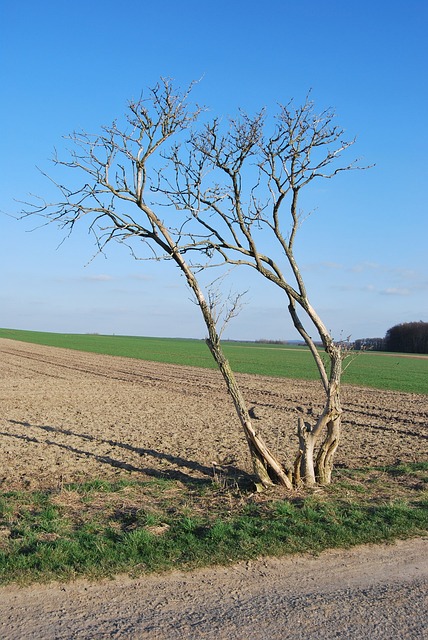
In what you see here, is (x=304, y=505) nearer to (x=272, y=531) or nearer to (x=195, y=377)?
(x=272, y=531)

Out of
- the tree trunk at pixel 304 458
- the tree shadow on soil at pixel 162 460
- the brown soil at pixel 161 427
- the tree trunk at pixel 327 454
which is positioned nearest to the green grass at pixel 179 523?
the tree trunk at pixel 327 454

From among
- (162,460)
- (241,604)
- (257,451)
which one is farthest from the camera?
(162,460)

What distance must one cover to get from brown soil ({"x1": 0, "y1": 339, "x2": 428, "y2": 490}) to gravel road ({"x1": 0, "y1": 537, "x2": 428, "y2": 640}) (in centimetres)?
456

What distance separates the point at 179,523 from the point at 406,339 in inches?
4250

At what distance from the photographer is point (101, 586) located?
239 inches

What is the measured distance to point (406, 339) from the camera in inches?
4341

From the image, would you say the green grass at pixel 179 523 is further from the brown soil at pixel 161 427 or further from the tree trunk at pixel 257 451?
the brown soil at pixel 161 427

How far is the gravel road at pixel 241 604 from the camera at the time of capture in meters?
5.16

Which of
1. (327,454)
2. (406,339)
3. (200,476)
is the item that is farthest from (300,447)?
(406,339)

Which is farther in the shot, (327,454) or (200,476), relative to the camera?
(200,476)

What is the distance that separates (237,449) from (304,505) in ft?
18.1

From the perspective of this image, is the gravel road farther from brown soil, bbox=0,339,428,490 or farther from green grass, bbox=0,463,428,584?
brown soil, bbox=0,339,428,490

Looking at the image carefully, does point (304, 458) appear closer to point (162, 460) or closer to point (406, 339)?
point (162, 460)

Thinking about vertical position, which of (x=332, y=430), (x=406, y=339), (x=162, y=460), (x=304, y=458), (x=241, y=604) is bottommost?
(x=162, y=460)
